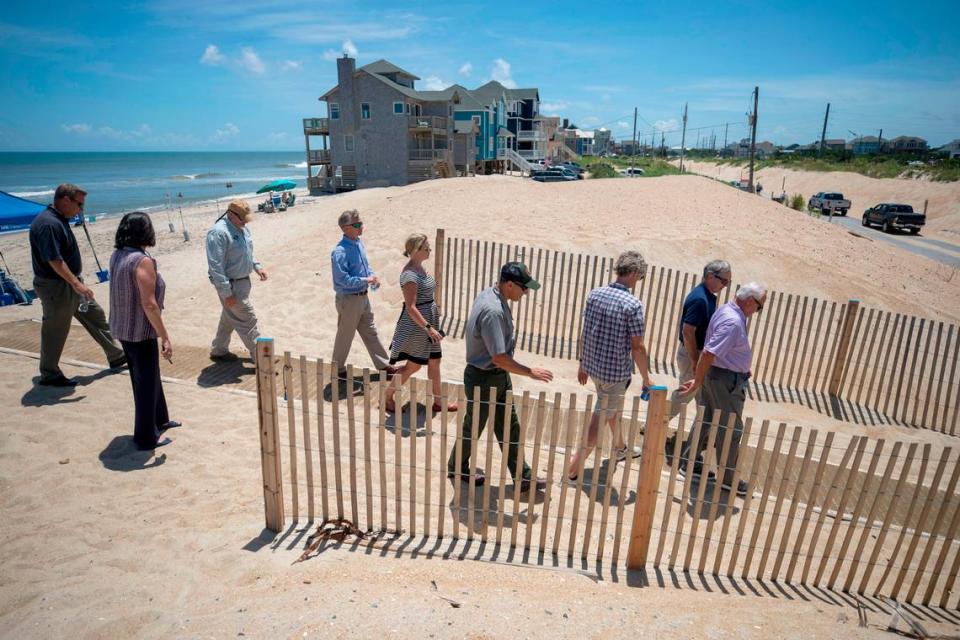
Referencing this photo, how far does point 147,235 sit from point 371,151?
3964 cm

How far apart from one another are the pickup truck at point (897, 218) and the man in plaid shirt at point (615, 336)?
35980mm

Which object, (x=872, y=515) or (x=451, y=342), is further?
(x=451, y=342)

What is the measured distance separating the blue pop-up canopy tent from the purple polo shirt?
41.8 feet

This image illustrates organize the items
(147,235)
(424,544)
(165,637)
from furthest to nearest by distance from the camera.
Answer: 1. (147,235)
2. (424,544)
3. (165,637)

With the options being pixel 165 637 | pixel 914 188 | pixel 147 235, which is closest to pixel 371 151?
pixel 147 235

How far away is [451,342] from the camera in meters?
8.67

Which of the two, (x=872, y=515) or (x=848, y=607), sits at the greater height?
(x=872, y=515)

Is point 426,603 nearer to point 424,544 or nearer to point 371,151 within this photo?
point 424,544

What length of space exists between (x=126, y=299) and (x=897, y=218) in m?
38.9

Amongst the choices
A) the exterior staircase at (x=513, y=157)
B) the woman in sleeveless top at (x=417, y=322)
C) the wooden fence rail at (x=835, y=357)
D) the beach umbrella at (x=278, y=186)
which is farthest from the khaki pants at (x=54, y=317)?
the exterior staircase at (x=513, y=157)

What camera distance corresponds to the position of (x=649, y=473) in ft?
11.4

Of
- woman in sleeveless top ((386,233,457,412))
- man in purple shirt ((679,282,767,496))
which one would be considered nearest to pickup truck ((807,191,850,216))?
man in purple shirt ((679,282,767,496))

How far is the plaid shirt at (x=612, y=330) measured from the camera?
4410 millimetres

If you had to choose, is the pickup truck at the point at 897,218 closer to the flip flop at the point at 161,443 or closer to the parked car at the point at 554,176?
the parked car at the point at 554,176
